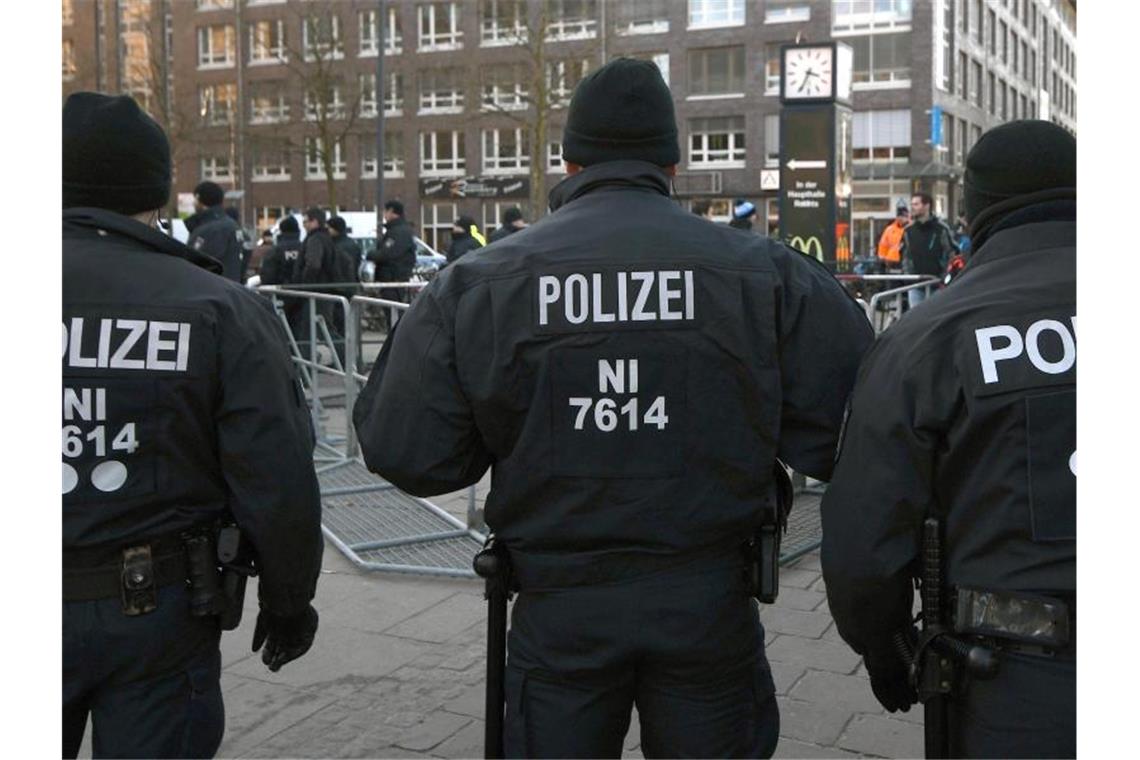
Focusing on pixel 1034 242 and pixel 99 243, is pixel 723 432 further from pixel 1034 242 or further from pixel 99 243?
pixel 99 243

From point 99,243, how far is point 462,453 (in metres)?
0.92

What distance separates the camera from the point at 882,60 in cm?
4519

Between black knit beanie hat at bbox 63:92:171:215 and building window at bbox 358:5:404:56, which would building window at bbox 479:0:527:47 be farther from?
black knit beanie hat at bbox 63:92:171:215

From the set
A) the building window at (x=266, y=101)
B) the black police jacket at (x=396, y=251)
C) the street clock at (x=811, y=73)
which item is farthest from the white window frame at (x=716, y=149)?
the street clock at (x=811, y=73)

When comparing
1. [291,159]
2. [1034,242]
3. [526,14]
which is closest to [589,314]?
[1034,242]

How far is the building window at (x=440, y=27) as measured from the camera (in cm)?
4862

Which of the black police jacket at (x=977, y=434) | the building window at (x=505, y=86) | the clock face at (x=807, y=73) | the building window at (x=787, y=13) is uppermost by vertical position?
the building window at (x=787, y=13)

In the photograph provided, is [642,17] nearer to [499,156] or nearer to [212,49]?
[499,156]

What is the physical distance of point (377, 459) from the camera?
9.05ft

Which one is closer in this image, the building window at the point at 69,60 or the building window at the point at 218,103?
the building window at the point at 69,60

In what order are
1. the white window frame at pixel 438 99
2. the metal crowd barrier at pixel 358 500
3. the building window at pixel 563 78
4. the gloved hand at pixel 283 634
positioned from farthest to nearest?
the white window frame at pixel 438 99 → the building window at pixel 563 78 → the metal crowd barrier at pixel 358 500 → the gloved hand at pixel 283 634

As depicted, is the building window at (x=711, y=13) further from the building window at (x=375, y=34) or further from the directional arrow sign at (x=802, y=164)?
the directional arrow sign at (x=802, y=164)

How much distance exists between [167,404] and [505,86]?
4001 cm

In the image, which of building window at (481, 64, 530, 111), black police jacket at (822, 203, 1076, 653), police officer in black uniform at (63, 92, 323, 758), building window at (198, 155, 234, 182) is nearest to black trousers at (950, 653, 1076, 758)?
black police jacket at (822, 203, 1076, 653)
